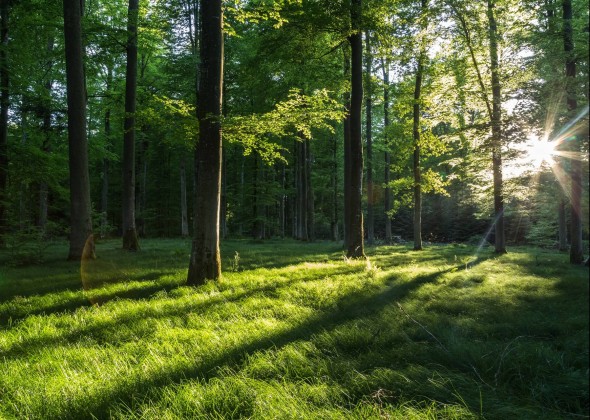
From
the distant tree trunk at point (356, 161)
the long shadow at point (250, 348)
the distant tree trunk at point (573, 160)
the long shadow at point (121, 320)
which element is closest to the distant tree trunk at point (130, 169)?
the long shadow at point (121, 320)

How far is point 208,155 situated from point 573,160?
263 inches

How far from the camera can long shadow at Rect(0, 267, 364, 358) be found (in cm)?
386

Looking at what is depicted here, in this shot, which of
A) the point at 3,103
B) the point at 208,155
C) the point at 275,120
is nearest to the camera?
the point at 208,155

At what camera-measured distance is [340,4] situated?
387 inches

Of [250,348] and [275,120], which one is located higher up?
[275,120]

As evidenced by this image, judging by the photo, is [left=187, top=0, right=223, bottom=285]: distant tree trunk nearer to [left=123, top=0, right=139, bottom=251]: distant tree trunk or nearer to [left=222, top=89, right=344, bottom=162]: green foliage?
[left=222, top=89, right=344, bottom=162]: green foliage

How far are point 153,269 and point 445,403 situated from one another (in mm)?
7789

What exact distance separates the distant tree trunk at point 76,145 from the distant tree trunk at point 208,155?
5005 millimetres

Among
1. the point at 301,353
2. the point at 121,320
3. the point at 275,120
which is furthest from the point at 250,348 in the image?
the point at 275,120

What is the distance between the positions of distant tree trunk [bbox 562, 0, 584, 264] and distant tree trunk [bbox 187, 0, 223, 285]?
18.5 ft

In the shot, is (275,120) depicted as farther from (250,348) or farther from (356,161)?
(250,348)

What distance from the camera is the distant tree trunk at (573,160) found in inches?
37.1

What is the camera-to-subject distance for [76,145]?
1013 centimetres

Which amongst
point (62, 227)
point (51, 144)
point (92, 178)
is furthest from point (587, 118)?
point (92, 178)
